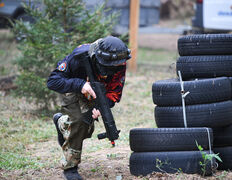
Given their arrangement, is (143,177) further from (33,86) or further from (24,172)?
(33,86)

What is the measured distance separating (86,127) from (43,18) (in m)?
3.60

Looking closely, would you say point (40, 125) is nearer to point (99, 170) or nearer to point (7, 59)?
point (99, 170)

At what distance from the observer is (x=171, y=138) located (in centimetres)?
389

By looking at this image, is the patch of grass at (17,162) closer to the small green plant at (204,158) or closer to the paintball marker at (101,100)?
the paintball marker at (101,100)

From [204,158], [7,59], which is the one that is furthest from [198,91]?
[7,59]

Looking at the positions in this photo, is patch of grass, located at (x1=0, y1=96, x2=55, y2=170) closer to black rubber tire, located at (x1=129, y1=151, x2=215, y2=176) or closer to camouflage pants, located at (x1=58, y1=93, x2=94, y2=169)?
camouflage pants, located at (x1=58, y1=93, x2=94, y2=169)

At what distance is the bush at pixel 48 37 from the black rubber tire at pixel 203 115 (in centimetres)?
344

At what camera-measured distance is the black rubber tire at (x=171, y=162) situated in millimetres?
3879

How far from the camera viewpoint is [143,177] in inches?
158

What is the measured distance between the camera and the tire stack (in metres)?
3.90

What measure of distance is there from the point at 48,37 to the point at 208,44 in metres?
→ 3.67

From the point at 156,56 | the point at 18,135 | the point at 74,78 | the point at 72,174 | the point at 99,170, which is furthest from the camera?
the point at 156,56

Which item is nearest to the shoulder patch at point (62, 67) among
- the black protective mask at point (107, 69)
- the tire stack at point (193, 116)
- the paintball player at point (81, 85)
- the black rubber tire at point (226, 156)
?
the paintball player at point (81, 85)

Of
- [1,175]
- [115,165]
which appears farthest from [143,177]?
[1,175]
